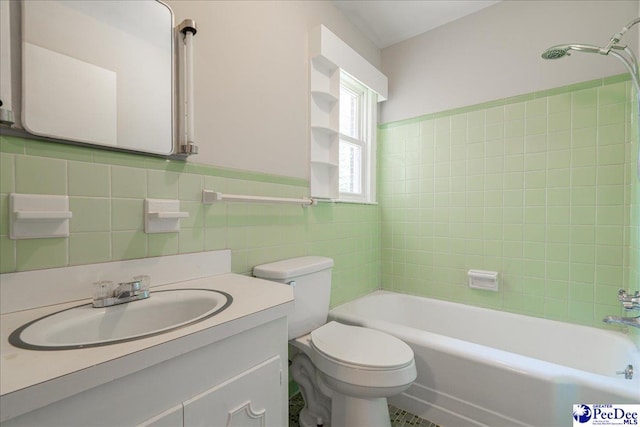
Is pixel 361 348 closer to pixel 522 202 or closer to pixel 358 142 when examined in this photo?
pixel 522 202

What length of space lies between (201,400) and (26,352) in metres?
0.37

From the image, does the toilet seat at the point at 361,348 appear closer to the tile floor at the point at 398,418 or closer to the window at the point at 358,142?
the tile floor at the point at 398,418

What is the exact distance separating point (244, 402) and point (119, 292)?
501mm

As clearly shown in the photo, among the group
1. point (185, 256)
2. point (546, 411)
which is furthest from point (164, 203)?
point (546, 411)

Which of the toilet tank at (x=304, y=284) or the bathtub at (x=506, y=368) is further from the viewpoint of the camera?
the toilet tank at (x=304, y=284)

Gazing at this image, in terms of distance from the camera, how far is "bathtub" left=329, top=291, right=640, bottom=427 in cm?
118


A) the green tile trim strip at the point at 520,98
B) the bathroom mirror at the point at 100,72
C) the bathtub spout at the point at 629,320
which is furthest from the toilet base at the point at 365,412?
the green tile trim strip at the point at 520,98

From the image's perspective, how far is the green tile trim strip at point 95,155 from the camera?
81 centimetres

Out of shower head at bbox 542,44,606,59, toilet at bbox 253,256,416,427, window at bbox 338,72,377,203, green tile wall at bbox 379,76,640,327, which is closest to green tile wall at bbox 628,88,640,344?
green tile wall at bbox 379,76,640,327

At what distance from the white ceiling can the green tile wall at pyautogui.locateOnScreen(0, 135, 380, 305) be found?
4.52 feet

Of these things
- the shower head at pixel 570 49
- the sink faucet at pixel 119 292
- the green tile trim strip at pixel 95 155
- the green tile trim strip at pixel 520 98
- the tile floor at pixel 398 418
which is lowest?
the tile floor at pixel 398 418

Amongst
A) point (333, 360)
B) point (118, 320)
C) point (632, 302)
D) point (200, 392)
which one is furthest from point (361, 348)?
point (632, 302)

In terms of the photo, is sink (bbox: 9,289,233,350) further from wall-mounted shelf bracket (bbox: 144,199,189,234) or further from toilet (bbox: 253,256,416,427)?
toilet (bbox: 253,256,416,427)

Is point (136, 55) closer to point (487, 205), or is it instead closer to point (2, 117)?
point (2, 117)
